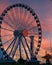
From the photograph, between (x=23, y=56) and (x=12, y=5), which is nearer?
(x=12, y=5)

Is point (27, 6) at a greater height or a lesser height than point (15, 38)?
greater

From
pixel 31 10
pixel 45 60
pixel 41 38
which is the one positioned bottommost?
pixel 45 60

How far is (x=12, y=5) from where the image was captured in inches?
3344

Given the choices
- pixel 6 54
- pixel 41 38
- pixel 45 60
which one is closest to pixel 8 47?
pixel 6 54

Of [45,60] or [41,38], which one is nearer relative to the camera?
[41,38]

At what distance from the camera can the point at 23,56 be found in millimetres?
90625

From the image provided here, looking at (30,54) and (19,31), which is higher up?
(19,31)

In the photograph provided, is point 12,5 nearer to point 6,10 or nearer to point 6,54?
point 6,10

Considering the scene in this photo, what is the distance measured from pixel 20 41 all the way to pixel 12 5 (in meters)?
7.66

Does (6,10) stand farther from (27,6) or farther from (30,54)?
(30,54)

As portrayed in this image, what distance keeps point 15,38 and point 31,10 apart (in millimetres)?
7337

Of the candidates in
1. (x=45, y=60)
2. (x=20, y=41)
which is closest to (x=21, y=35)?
(x=20, y=41)

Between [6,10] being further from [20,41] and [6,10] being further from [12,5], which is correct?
[20,41]

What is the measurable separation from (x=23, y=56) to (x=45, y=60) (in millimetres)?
6816
